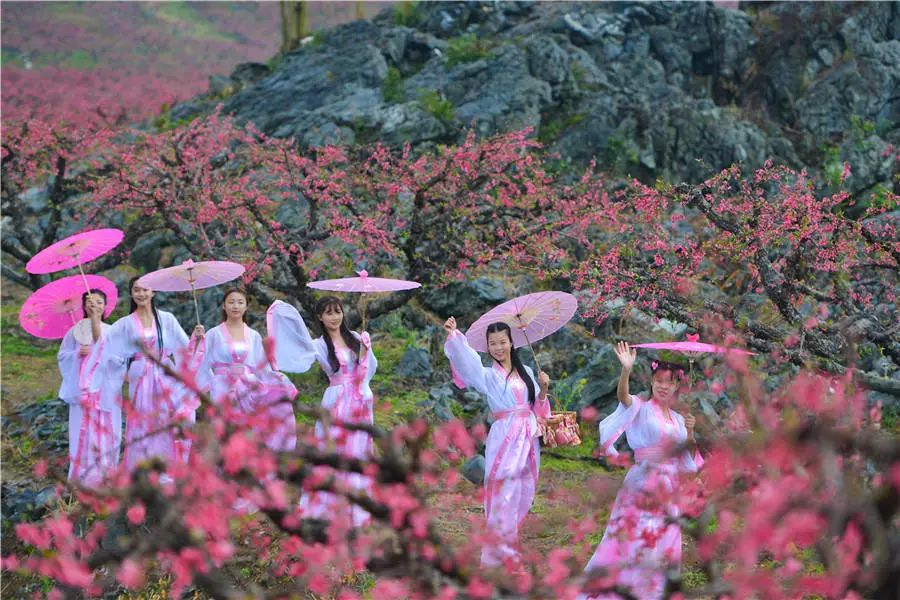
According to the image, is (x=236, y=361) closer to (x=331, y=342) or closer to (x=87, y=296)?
(x=331, y=342)

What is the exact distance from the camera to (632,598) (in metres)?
2.92

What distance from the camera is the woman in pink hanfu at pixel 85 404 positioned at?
801 centimetres

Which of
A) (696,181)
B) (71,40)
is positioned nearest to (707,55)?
(696,181)

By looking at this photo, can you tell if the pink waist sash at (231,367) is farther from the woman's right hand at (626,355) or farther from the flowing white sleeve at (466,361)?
Result: the woman's right hand at (626,355)

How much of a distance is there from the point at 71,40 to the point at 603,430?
40.3 metres

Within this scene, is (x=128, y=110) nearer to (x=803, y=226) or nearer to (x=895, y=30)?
(x=895, y=30)

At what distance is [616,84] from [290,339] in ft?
51.0

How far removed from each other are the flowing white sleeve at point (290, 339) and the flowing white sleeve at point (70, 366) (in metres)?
2.01

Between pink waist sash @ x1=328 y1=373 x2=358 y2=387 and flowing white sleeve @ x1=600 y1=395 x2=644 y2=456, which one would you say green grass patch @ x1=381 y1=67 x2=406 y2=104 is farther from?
flowing white sleeve @ x1=600 y1=395 x2=644 y2=456

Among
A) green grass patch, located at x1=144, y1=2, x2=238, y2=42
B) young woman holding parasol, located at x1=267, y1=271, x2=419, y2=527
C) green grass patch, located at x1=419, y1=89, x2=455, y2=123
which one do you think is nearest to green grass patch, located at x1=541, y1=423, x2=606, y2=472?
young woman holding parasol, located at x1=267, y1=271, x2=419, y2=527

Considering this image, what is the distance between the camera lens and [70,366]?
8.18 m

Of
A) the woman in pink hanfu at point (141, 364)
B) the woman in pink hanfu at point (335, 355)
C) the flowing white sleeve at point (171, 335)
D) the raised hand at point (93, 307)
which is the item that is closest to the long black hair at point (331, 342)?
the woman in pink hanfu at point (335, 355)

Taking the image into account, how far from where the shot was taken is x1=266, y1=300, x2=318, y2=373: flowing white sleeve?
7672 millimetres

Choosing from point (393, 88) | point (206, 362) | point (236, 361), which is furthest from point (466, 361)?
point (393, 88)
